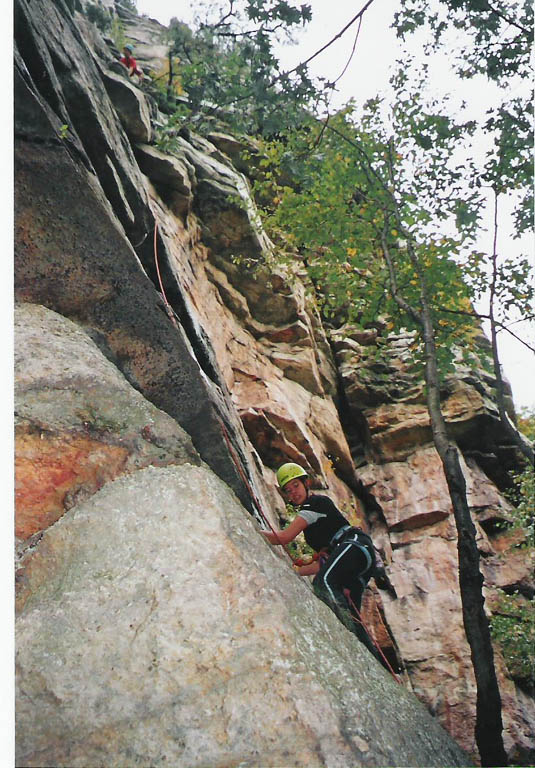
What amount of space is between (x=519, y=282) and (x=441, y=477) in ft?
10.0

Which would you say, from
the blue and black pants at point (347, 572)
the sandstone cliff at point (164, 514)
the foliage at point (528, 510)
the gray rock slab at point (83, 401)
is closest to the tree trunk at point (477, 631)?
the blue and black pants at point (347, 572)

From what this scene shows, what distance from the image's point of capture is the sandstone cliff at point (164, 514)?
1635mm

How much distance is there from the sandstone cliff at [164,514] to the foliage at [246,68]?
879 millimetres

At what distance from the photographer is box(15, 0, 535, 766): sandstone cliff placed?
5.36 feet

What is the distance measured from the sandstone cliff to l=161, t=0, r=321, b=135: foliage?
879 millimetres

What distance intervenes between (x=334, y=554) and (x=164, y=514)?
1.99 m

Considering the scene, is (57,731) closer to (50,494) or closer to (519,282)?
(50,494)

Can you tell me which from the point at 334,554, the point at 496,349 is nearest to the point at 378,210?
the point at 496,349

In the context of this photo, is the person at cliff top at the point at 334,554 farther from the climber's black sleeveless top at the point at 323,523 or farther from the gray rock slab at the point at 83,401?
the gray rock slab at the point at 83,401

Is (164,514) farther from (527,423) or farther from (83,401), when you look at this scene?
(527,423)

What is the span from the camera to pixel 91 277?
3369 millimetres

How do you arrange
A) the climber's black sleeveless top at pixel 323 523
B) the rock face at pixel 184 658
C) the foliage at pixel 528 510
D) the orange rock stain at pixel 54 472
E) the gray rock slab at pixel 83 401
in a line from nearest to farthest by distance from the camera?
the rock face at pixel 184 658 < the orange rock stain at pixel 54 472 < the gray rock slab at pixel 83 401 < the climber's black sleeveless top at pixel 323 523 < the foliage at pixel 528 510
